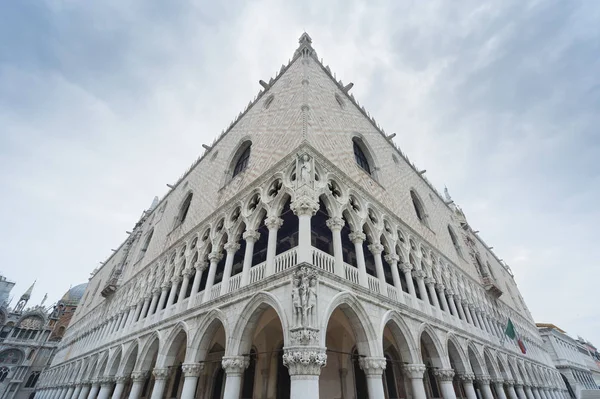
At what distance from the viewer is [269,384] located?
10.3 m

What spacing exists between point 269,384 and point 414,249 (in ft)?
26.7

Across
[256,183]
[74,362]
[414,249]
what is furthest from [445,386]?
[74,362]

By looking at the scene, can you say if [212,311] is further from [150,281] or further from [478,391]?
[478,391]

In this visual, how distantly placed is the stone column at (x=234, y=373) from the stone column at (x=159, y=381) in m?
4.24

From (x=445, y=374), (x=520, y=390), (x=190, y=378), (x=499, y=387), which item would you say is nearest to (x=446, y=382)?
(x=445, y=374)

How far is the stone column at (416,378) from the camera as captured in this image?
27.1 feet

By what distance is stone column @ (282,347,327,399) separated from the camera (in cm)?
567

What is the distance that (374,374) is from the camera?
7152mm

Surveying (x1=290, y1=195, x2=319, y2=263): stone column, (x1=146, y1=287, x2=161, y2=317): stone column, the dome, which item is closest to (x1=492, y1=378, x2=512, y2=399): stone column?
(x1=290, y1=195, x2=319, y2=263): stone column

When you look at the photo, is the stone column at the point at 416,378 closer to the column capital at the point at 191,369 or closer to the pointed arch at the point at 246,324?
the pointed arch at the point at 246,324

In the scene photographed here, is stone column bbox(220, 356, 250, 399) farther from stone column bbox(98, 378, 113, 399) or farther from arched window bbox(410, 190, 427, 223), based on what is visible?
arched window bbox(410, 190, 427, 223)

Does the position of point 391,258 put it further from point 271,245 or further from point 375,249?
point 271,245

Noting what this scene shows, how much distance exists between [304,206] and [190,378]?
633 centimetres

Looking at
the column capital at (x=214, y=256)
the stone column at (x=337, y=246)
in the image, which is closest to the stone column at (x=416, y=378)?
the stone column at (x=337, y=246)
